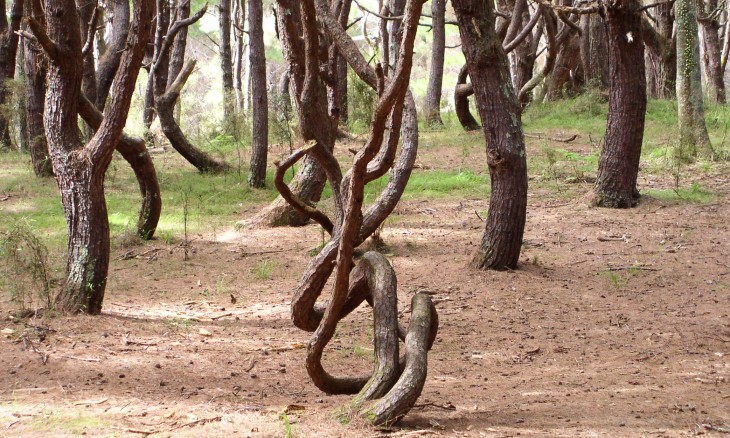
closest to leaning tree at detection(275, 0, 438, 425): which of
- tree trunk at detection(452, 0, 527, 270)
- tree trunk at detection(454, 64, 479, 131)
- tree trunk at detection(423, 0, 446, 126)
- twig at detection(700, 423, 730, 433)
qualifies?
twig at detection(700, 423, 730, 433)

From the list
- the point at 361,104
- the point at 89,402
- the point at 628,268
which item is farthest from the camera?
the point at 361,104

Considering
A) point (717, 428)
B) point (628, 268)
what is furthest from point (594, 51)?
point (717, 428)

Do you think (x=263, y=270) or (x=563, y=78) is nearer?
(x=263, y=270)

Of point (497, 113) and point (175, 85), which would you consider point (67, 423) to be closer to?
point (497, 113)

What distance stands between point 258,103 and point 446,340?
5.89 metres

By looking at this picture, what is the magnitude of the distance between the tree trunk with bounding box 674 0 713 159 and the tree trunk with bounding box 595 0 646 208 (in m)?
1.89

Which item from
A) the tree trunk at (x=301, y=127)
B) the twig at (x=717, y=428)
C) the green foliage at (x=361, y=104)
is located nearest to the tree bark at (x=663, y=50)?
the green foliage at (x=361, y=104)

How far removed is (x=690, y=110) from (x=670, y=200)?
2.04 meters

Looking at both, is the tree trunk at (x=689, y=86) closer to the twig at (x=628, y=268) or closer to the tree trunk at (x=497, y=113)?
the twig at (x=628, y=268)

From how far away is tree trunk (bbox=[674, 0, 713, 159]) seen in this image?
34.8 feet

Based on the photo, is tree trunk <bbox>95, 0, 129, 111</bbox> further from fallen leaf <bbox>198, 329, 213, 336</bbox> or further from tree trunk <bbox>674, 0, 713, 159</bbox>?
tree trunk <bbox>674, 0, 713, 159</bbox>

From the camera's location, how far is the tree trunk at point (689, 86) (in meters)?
10.6

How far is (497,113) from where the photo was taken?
7.16 m

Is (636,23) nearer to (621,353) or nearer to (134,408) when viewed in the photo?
(621,353)
